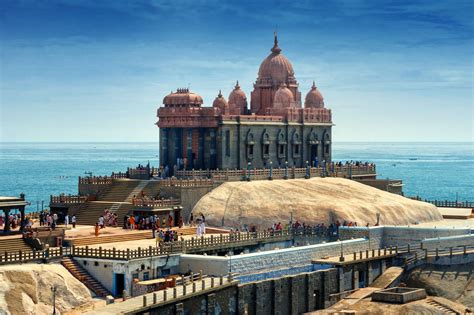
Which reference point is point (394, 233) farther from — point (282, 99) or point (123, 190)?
point (282, 99)

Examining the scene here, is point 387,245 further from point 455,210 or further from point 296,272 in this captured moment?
point 455,210

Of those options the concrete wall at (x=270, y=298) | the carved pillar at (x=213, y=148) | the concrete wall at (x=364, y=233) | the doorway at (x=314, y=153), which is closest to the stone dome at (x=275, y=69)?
the doorway at (x=314, y=153)

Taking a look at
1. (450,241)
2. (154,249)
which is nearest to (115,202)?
(154,249)

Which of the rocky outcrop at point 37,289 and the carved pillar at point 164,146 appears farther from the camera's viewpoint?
the carved pillar at point 164,146

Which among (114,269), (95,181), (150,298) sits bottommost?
(150,298)

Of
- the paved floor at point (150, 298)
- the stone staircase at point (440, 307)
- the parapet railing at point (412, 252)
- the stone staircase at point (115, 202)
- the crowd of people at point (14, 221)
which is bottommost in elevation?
the stone staircase at point (440, 307)

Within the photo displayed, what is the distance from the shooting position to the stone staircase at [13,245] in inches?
2537

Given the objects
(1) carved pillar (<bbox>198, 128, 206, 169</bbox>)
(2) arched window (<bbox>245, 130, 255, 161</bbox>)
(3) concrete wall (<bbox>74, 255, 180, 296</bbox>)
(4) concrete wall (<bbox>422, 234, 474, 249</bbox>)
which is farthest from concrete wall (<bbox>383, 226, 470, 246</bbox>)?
(3) concrete wall (<bbox>74, 255, 180, 296</bbox>)

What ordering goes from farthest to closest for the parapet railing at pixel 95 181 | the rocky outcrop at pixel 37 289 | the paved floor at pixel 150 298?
the parapet railing at pixel 95 181
the rocky outcrop at pixel 37 289
the paved floor at pixel 150 298

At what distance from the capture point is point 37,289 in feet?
195

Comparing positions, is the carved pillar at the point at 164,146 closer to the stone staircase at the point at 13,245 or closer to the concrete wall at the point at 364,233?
the concrete wall at the point at 364,233

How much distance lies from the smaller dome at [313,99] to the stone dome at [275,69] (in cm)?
279

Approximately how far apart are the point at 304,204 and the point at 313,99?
24587 millimetres

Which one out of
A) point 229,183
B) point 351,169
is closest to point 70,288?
point 229,183
